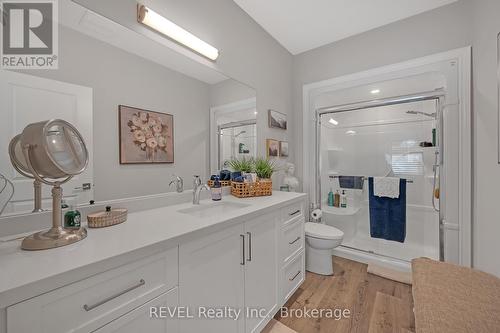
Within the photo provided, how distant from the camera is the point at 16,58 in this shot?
0.85 meters

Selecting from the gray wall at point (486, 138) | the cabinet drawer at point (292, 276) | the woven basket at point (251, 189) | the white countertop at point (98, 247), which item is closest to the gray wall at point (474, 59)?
the gray wall at point (486, 138)

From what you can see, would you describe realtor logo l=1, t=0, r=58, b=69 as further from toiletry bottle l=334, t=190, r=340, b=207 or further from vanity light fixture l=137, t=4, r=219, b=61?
toiletry bottle l=334, t=190, r=340, b=207

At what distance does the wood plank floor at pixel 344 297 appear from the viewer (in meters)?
Answer: 1.48

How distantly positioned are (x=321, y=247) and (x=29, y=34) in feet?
8.18

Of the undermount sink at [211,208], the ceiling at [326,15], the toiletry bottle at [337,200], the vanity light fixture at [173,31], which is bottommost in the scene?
the toiletry bottle at [337,200]

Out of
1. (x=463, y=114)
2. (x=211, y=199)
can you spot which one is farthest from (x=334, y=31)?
(x=211, y=199)

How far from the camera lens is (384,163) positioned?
2.52m

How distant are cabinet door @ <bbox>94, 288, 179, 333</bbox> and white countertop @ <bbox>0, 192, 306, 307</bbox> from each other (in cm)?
21

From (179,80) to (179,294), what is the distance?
1.30 m

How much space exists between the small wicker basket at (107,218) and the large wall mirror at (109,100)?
0.12 meters

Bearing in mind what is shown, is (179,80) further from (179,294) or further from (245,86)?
(179,294)

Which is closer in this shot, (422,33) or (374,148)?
(422,33)

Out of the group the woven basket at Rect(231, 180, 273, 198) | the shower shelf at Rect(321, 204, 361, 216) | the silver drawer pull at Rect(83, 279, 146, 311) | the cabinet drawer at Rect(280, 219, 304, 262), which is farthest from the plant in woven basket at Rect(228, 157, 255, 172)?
the shower shelf at Rect(321, 204, 361, 216)

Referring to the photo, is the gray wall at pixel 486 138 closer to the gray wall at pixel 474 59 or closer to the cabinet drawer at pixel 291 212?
the gray wall at pixel 474 59
